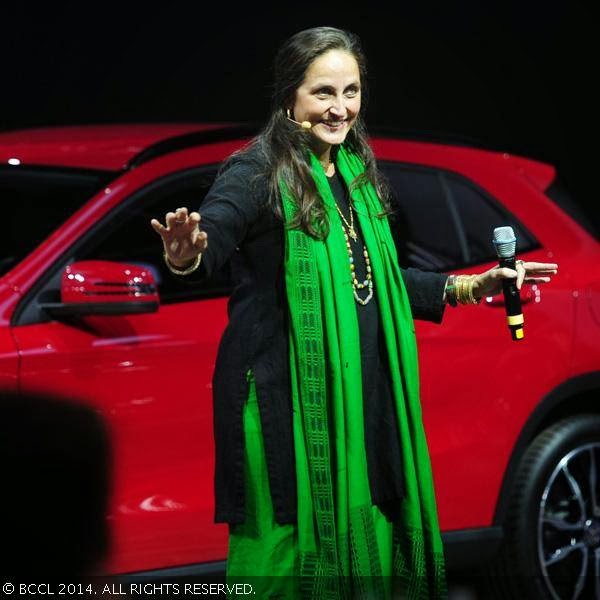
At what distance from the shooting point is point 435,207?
4.34 metres

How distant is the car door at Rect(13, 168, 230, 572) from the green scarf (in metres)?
0.80

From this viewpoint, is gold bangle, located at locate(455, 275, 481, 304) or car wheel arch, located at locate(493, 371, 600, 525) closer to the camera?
gold bangle, located at locate(455, 275, 481, 304)

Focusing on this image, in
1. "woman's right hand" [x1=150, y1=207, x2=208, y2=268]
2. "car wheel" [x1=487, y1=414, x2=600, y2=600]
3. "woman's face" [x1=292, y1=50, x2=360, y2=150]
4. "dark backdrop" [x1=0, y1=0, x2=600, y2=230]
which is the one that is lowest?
"car wheel" [x1=487, y1=414, x2=600, y2=600]

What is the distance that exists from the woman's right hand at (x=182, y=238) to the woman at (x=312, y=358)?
0.76ft

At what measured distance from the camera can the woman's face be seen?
299 cm

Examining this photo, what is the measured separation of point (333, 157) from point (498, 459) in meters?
1.45

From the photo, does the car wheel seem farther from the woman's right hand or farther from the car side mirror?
the woman's right hand

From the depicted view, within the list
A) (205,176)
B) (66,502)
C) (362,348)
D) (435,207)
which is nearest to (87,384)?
(66,502)

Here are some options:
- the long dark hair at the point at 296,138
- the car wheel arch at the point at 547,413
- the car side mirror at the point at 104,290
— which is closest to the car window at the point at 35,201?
the car side mirror at the point at 104,290

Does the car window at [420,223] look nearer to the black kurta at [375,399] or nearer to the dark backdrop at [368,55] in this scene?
the black kurta at [375,399]

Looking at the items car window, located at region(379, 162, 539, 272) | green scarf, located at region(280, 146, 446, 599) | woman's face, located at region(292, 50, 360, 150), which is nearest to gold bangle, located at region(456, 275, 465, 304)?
green scarf, located at region(280, 146, 446, 599)

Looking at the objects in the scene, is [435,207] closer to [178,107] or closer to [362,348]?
[362,348]

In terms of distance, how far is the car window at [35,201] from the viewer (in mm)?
3889

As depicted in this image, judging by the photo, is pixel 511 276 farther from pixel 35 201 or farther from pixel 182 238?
pixel 35 201
